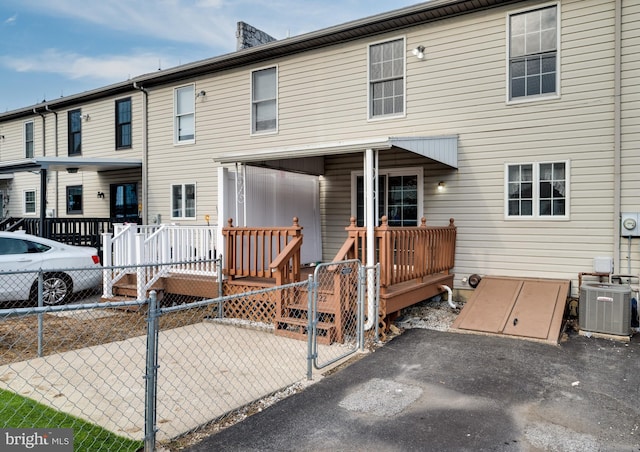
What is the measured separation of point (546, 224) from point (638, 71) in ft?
8.95

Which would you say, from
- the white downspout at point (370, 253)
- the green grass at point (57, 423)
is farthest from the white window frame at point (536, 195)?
the green grass at point (57, 423)

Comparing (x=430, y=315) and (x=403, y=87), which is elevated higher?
(x=403, y=87)

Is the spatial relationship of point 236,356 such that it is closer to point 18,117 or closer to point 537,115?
point 537,115

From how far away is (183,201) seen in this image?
12.1 metres

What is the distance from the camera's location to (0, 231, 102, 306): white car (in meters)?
7.89

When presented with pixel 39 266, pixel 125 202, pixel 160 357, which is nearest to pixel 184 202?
pixel 125 202

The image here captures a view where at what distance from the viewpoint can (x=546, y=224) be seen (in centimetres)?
771

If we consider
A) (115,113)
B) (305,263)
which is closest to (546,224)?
(305,263)

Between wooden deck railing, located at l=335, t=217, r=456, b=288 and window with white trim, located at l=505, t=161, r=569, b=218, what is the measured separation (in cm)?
123

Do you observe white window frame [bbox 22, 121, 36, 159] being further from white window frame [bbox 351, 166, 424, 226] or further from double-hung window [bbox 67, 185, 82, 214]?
white window frame [bbox 351, 166, 424, 226]

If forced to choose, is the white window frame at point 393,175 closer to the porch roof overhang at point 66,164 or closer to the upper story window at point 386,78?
the upper story window at point 386,78

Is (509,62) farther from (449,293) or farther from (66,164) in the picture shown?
(66,164)

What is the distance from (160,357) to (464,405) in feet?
11.8

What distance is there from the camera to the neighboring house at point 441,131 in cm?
725
